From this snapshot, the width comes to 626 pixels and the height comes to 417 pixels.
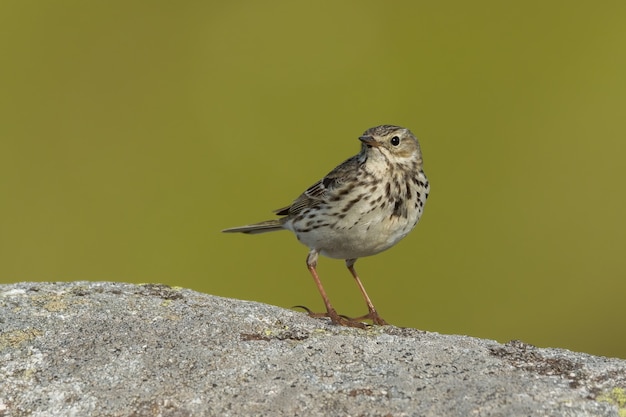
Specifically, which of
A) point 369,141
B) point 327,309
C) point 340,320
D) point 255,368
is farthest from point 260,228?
point 255,368

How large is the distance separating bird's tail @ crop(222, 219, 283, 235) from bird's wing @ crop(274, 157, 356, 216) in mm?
361

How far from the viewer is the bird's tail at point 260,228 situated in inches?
325

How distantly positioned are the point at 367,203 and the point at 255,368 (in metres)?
2.57

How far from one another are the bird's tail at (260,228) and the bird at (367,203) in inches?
19.7

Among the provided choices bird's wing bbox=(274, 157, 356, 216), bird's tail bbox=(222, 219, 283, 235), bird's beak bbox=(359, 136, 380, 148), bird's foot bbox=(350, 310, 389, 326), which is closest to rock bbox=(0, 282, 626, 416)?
bird's foot bbox=(350, 310, 389, 326)

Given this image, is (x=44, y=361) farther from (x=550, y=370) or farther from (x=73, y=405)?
(x=550, y=370)

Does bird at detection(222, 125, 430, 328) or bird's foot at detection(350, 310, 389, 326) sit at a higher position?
bird at detection(222, 125, 430, 328)

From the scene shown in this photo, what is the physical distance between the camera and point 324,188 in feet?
24.3

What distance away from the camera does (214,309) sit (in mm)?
5527

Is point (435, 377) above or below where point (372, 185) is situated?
below

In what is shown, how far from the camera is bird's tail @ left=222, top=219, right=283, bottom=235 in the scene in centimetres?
826

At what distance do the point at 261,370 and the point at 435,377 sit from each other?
871 millimetres

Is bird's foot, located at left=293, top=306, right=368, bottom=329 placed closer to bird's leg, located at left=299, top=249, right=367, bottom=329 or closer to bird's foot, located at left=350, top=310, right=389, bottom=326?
bird's leg, located at left=299, top=249, right=367, bottom=329

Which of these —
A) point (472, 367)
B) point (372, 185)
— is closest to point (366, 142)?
point (372, 185)
